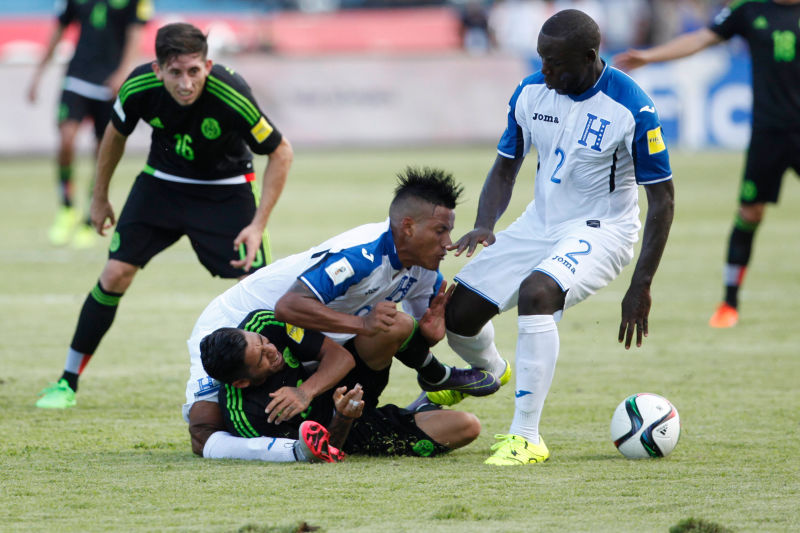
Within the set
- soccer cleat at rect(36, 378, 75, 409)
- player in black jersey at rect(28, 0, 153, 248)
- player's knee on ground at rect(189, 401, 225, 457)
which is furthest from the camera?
player in black jersey at rect(28, 0, 153, 248)

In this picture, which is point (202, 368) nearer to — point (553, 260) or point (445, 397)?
point (445, 397)

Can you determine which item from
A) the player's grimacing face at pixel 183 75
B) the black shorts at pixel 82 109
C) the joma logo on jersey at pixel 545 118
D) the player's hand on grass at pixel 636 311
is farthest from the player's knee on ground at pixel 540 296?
the black shorts at pixel 82 109

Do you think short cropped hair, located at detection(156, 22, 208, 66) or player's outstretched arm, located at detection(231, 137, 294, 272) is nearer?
short cropped hair, located at detection(156, 22, 208, 66)

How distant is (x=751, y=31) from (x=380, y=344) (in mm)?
4917

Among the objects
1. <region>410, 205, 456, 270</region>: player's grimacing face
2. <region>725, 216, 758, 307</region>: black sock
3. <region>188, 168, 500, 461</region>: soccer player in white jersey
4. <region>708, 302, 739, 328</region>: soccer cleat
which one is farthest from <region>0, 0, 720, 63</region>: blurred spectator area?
<region>410, 205, 456, 270</region>: player's grimacing face

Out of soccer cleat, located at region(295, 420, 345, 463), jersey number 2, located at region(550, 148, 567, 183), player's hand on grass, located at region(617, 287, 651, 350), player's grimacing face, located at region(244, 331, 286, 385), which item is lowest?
soccer cleat, located at region(295, 420, 345, 463)

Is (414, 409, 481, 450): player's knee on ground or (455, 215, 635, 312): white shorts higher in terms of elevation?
(455, 215, 635, 312): white shorts

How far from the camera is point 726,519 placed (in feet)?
13.7

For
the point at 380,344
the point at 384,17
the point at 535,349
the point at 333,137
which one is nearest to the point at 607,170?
the point at 535,349

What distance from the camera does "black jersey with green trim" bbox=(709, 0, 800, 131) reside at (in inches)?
350

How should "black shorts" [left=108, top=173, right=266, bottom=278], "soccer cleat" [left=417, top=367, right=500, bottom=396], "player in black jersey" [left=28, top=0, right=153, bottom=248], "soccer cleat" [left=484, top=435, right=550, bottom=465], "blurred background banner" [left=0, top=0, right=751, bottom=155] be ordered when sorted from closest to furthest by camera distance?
"soccer cleat" [left=484, top=435, right=550, bottom=465] → "soccer cleat" [left=417, top=367, right=500, bottom=396] → "black shorts" [left=108, top=173, right=266, bottom=278] → "player in black jersey" [left=28, top=0, right=153, bottom=248] → "blurred background banner" [left=0, top=0, right=751, bottom=155]

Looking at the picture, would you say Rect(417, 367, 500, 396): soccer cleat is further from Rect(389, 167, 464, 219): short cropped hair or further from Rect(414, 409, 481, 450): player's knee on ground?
Rect(389, 167, 464, 219): short cropped hair

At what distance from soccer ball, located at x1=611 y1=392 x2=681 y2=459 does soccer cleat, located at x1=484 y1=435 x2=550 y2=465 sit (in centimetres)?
34

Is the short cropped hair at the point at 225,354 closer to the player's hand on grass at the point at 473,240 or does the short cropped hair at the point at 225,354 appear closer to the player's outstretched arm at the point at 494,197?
the player's hand on grass at the point at 473,240
